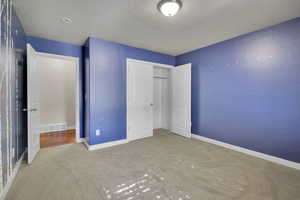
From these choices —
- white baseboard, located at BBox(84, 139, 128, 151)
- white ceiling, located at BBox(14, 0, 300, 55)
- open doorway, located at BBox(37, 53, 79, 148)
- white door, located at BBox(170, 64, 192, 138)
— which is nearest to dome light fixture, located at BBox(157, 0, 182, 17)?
white ceiling, located at BBox(14, 0, 300, 55)

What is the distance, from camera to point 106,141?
309 cm

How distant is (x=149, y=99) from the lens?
3.84m

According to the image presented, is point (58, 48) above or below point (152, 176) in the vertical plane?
above

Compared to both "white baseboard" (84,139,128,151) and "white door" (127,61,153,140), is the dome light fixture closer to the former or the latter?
"white door" (127,61,153,140)

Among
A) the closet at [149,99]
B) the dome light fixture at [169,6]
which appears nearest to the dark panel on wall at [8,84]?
the dome light fixture at [169,6]

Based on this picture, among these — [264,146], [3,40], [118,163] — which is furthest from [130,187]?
[264,146]

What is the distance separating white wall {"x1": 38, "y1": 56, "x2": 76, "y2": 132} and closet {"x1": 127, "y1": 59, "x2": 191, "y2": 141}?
2.32 m

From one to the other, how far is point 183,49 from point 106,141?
3050 millimetres

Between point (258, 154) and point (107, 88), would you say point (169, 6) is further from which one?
point (258, 154)

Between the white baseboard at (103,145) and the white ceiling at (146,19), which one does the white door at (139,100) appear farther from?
the white ceiling at (146,19)

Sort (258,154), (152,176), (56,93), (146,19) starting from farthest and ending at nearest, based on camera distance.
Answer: (56,93) → (258,154) → (146,19) → (152,176)

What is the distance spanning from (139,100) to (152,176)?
79.6 inches

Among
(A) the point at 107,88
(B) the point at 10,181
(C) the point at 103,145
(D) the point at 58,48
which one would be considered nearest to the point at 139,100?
(A) the point at 107,88

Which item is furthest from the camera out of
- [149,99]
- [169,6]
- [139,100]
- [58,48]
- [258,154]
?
[149,99]
